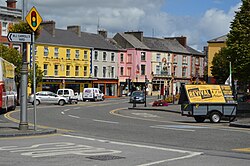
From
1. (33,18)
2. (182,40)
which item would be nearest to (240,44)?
(33,18)

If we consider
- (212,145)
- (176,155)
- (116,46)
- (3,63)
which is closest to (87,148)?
(176,155)

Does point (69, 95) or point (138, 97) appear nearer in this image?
point (69, 95)

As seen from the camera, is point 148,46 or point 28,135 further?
point 148,46

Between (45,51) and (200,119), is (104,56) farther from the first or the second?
(200,119)

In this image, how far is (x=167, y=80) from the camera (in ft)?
352

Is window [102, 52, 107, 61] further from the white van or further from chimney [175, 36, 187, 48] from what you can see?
chimney [175, 36, 187, 48]

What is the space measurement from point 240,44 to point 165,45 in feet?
209

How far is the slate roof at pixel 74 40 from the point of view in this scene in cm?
8025

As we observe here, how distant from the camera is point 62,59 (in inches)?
3243

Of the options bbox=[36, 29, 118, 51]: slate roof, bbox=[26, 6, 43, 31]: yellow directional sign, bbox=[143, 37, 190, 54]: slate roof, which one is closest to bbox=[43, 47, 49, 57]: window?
bbox=[36, 29, 118, 51]: slate roof

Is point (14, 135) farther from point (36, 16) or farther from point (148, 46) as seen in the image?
point (148, 46)

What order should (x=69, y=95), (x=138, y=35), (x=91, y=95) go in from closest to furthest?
(x=69, y=95), (x=91, y=95), (x=138, y=35)

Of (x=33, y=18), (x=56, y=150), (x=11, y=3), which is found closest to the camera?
(x=56, y=150)

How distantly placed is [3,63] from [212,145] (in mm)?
22986
